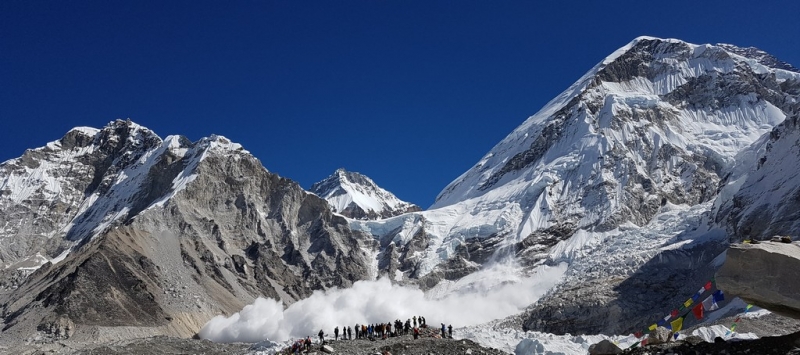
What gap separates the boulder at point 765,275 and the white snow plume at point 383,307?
115897 millimetres

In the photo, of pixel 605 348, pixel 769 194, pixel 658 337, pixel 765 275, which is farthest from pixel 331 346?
pixel 769 194

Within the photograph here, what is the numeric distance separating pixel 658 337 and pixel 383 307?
143 metres

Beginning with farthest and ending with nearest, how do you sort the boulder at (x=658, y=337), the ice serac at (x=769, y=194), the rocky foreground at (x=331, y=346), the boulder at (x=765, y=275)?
1. the ice serac at (x=769, y=194)
2. the rocky foreground at (x=331, y=346)
3. the boulder at (x=658, y=337)
4. the boulder at (x=765, y=275)

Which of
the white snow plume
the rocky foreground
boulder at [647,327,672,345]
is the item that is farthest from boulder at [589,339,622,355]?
the white snow plume

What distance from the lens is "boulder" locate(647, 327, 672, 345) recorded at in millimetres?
37344

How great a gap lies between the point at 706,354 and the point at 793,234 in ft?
320

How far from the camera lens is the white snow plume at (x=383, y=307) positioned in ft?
470

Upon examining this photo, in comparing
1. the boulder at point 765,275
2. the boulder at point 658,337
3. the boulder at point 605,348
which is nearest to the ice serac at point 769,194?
the boulder at point 658,337

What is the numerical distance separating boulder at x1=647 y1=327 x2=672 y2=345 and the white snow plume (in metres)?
105

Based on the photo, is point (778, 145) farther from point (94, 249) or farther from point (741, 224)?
point (94, 249)

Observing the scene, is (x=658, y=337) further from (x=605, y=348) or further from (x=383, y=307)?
(x=383, y=307)

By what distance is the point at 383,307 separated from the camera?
582 feet

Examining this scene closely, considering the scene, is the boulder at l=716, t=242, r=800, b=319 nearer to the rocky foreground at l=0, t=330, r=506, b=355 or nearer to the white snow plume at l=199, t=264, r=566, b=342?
the rocky foreground at l=0, t=330, r=506, b=355

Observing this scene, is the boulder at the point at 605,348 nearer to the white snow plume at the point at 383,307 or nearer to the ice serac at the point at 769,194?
the ice serac at the point at 769,194
